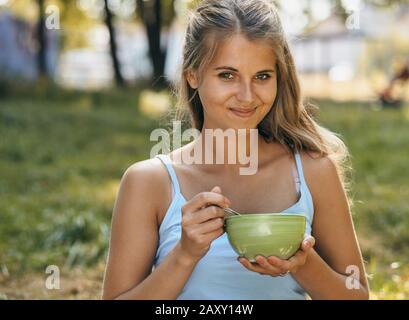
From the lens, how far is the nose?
91.7 inches

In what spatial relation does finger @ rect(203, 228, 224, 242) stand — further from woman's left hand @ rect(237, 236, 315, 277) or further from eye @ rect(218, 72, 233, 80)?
eye @ rect(218, 72, 233, 80)

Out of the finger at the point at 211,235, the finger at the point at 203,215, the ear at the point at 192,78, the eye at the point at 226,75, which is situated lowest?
the finger at the point at 211,235

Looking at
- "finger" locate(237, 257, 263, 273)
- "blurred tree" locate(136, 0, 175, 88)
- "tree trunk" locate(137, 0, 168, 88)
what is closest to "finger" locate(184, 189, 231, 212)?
"finger" locate(237, 257, 263, 273)

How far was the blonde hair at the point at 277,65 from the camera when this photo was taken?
2.41m

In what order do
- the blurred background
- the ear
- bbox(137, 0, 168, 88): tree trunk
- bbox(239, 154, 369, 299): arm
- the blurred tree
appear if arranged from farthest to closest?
1. bbox(137, 0, 168, 88): tree trunk
2. the blurred tree
3. the blurred background
4. the ear
5. bbox(239, 154, 369, 299): arm

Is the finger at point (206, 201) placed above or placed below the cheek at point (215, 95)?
below

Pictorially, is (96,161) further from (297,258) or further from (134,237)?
(297,258)

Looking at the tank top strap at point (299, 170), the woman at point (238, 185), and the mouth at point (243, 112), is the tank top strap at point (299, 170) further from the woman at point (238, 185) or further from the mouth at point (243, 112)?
the mouth at point (243, 112)

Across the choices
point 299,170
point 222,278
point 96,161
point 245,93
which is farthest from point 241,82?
point 96,161

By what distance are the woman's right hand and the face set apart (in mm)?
→ 441

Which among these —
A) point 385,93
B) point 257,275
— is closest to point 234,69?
point 257,275

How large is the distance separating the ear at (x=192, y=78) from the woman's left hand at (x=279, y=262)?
30.2 inches

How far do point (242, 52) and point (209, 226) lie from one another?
660 mm

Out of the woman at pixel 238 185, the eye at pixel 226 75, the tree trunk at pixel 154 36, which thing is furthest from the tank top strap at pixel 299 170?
the tree trunk at pixel 154 36
